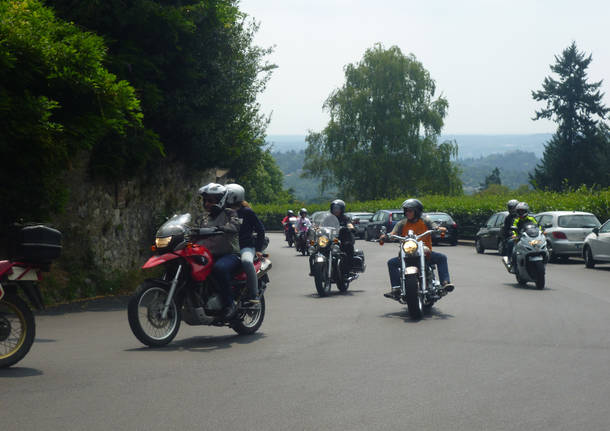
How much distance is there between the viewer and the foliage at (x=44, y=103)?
10578mm

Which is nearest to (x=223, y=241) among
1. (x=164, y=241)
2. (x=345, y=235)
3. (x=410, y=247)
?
(x=164, y=241)

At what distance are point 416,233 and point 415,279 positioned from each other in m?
1.29

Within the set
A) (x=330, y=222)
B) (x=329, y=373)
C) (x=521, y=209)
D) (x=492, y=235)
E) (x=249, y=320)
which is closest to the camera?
(x=329, y=373)

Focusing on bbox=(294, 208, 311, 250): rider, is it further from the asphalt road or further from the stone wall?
the asphalt road

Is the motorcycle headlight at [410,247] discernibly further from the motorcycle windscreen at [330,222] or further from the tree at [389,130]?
the tree at [389,130]

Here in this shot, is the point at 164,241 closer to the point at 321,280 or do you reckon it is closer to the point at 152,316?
the point at 152,316

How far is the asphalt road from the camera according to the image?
5164mm

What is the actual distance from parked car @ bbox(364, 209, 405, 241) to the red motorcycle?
30.0 m

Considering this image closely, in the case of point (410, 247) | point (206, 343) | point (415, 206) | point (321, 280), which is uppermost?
point (415, 206)

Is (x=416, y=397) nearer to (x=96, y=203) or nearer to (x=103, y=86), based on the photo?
(x=103, y=86)

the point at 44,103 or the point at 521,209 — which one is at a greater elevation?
the point at 44,103

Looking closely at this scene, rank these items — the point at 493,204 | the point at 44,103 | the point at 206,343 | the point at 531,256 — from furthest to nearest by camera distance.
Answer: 1. the point at 493,204
2. the point at 531,256
3. the point at 44,103
4. the point at 206,343

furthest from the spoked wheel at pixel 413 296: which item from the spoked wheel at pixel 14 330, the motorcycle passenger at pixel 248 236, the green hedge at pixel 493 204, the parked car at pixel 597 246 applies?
the green hedge at pixel 493 204

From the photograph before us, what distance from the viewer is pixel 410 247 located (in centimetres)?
1090
